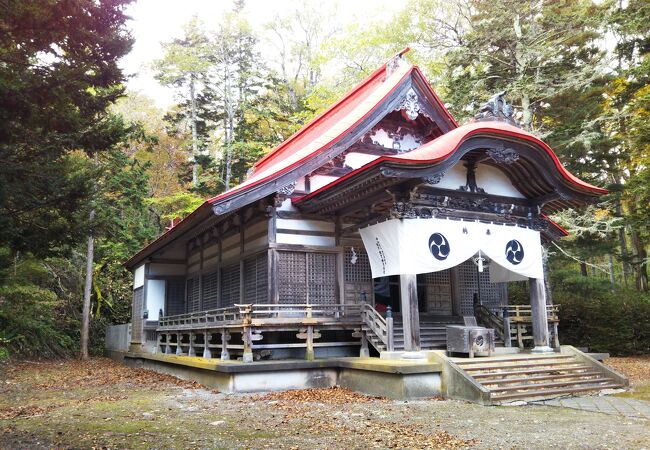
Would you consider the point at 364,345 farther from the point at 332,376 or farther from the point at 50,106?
the point at 50,106

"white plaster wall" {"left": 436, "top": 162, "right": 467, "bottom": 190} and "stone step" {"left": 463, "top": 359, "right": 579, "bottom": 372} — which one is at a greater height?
"white plaster wall" {"left": 436, "top": 162, "right": 467, "bottom": 190}

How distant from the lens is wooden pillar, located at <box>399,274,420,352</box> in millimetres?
Answer: 11148

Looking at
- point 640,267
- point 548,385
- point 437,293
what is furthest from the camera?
point 640,267

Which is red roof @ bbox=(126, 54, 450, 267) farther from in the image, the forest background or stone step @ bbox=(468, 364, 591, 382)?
stone step @ bbox=(468, 364, 591, 382)

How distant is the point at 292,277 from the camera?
1338 cm

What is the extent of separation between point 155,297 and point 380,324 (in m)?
11.5

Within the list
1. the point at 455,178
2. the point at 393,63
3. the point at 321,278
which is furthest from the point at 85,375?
the point at 393,63

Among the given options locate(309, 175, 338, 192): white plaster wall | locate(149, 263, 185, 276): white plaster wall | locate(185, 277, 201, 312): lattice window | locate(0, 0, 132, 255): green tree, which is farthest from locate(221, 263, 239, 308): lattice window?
locate(0, 0, 132, 255): green tree

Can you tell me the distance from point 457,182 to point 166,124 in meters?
31.2

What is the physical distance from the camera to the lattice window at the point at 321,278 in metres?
13.5

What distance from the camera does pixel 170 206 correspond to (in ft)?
104

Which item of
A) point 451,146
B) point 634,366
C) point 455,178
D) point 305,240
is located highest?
point 451,146

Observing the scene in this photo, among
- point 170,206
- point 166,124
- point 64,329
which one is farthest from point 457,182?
point 166,124

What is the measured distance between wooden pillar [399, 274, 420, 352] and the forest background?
261 inches
